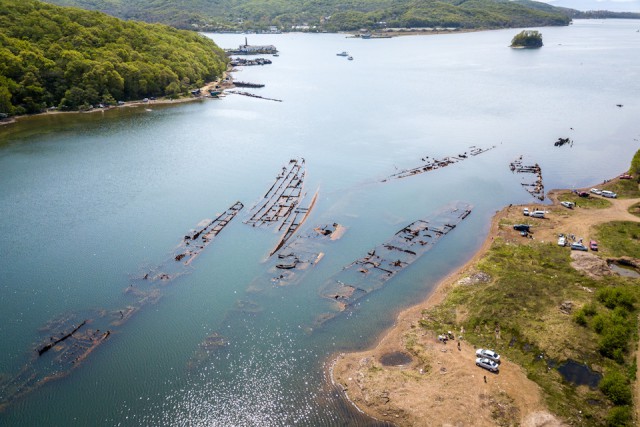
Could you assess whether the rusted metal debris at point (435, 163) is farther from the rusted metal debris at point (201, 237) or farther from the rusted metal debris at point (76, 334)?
the rusted metal debris at point (76, 334)

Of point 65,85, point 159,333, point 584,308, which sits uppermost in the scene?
point 65,85

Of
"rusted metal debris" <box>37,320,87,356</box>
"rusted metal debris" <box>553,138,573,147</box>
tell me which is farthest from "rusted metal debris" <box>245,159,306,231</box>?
"rusted metal debris" <box>553,138,573,147</box>

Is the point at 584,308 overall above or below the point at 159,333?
above

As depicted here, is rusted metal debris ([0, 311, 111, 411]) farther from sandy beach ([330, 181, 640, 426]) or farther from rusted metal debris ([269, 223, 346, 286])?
sandy beach ([330, 181, 640, 426])

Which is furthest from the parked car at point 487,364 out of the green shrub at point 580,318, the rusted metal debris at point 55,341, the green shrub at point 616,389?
the rusted metal debris at point 55,341

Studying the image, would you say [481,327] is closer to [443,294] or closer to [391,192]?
[443,294]

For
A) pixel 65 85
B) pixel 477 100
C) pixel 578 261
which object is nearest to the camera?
pixel 578 261

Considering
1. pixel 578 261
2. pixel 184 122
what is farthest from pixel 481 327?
pixel 184 122
